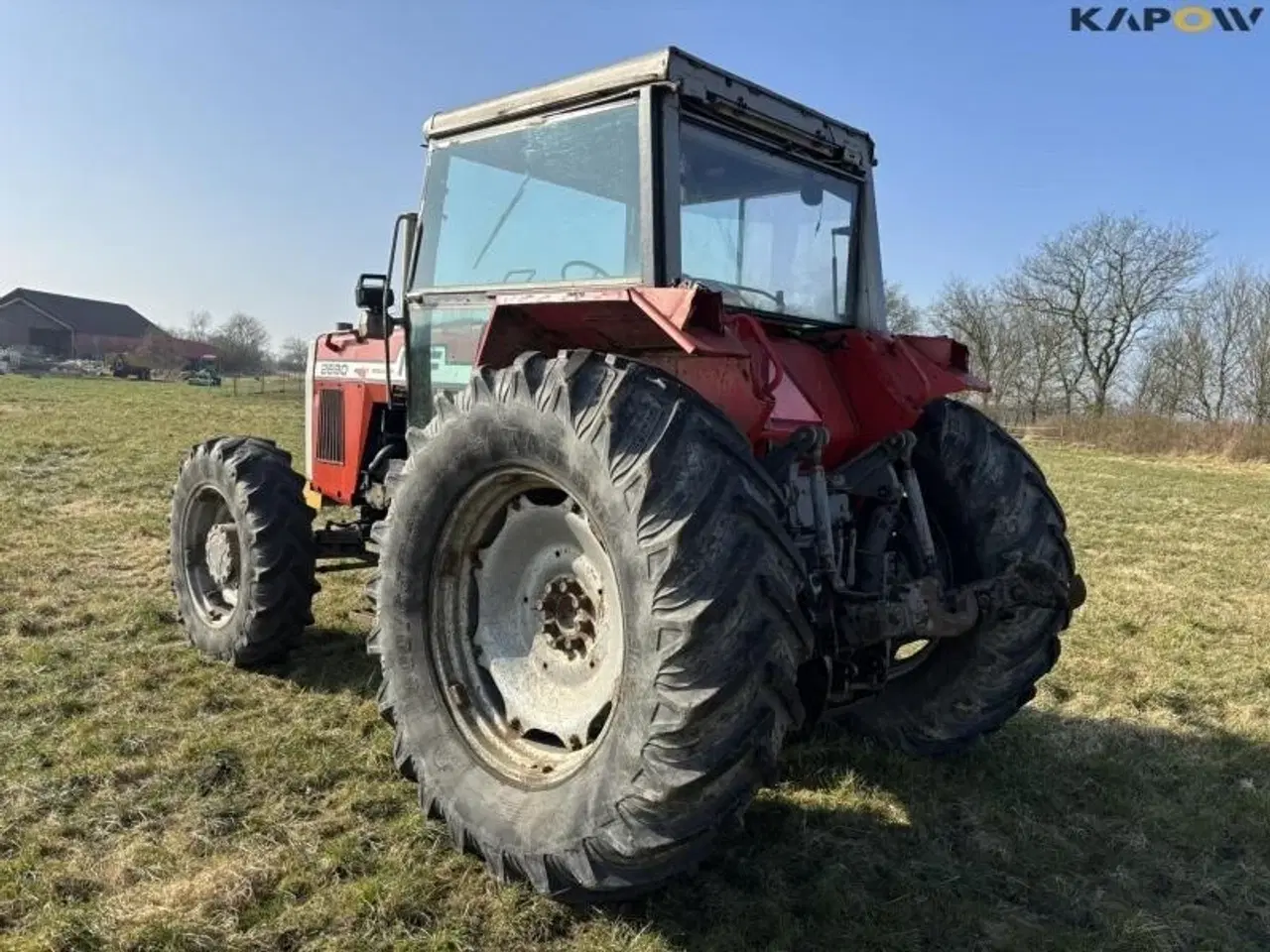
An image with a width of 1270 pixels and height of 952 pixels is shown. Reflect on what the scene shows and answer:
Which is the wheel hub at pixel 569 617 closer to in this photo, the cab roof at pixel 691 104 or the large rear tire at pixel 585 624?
the large rear tire at pixel 585 624

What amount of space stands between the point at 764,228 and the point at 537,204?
888 millimetres

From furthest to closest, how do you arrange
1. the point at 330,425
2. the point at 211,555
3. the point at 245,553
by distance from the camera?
the point at 330,425 → the point at 211,555 → the point at 245,553

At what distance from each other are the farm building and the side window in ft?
244

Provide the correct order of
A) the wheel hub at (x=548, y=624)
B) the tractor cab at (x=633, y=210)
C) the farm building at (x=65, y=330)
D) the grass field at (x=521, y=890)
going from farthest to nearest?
the farm building at (x=65, y=330) → the tractor cab at (x=633, y=210) → the wheel hub at (x=548, y=624) → the grass field at (x=521, y=890)

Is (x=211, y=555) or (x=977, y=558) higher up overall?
(x=977, y=558)

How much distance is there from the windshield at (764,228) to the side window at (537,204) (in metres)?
0.22

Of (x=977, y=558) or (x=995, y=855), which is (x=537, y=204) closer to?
(x=977, y=558)

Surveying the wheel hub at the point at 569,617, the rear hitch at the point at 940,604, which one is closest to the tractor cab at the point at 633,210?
the wheel hub at the point at 569,617

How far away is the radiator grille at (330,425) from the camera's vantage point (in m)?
5.38

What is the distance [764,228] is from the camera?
12.6ft

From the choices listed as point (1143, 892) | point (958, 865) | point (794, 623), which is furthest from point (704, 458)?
point (1143, 892)

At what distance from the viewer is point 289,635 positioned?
486cm

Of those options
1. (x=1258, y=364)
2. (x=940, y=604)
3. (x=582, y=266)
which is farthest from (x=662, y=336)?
(x=1258, y=364)

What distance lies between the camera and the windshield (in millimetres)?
3439
